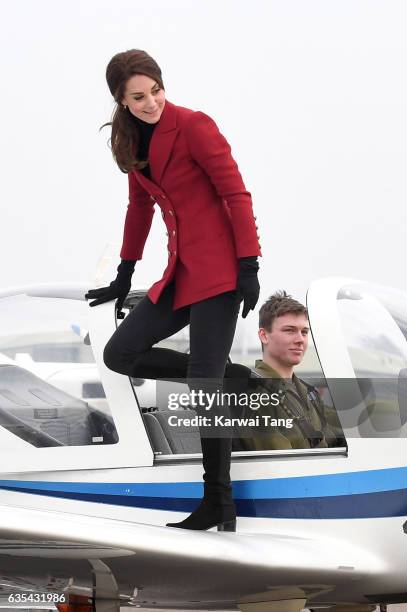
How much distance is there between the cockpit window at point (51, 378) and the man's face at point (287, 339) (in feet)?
2.15

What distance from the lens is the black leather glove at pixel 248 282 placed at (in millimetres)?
3609

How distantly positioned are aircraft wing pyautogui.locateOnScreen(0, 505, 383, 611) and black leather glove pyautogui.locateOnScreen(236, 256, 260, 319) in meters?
0.83

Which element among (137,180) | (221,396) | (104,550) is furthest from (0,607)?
(137,180)

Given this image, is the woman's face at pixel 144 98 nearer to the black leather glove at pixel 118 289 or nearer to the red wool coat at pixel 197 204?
the red wool coat at pixel 197 204

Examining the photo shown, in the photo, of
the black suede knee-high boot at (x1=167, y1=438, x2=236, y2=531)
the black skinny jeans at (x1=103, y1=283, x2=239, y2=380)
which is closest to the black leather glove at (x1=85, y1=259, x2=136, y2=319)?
the black skinny jeans at (x1=103, y1=283, x2=239, y2=380)

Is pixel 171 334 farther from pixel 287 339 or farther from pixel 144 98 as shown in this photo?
pixel 144 98

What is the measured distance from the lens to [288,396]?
4023mm

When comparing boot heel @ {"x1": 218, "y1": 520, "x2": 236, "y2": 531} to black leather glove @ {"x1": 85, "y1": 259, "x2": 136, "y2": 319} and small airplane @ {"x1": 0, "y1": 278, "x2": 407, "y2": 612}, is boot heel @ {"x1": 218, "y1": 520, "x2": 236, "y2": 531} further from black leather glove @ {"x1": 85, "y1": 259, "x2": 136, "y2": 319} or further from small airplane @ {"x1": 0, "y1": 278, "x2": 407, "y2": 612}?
black leather glove @ {"x1": 85, "y1": 259, "x2": 136, "y2": 319}

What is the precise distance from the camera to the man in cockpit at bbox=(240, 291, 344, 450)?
400cm

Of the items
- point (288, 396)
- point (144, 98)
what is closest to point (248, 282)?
point (288, 396)

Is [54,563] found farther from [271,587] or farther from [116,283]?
[116,283]

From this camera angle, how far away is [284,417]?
402 centimetres

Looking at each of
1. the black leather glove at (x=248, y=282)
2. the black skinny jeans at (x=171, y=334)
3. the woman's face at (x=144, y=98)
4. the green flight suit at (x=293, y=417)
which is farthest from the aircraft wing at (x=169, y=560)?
the woman's face at (x=144, y=98)

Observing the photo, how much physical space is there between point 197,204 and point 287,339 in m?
0.64
